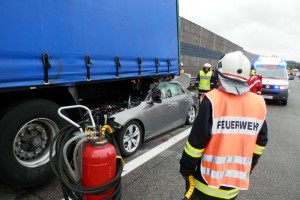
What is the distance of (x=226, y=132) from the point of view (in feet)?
6.50

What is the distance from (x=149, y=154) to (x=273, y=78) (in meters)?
10.0

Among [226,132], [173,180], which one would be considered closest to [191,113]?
[173,180]

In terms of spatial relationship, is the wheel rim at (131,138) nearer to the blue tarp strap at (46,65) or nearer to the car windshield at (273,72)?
the blue tarp strap at (46,65)

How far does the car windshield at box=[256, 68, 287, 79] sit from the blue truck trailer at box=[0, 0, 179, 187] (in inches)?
392

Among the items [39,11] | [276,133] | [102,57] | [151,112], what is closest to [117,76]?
[102,57]

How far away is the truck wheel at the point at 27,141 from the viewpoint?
310 centimetres

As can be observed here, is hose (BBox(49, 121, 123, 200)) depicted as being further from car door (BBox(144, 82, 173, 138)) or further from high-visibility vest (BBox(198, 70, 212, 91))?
high-visibility vest (BBox(198, 70, 212, 91))

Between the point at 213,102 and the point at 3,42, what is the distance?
7.83 ft

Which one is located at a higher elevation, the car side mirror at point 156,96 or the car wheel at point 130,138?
the car side mirror at point 156,96

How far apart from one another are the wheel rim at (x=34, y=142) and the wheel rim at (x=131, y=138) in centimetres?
139

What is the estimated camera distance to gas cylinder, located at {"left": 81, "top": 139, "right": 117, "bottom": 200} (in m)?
2.33

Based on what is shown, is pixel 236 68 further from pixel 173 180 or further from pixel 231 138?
pixel 173 180

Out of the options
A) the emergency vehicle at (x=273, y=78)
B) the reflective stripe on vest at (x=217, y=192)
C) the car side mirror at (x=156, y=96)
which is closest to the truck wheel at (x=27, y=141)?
the car side mirror at (x=156, y=96)

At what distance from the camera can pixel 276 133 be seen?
280 inches
